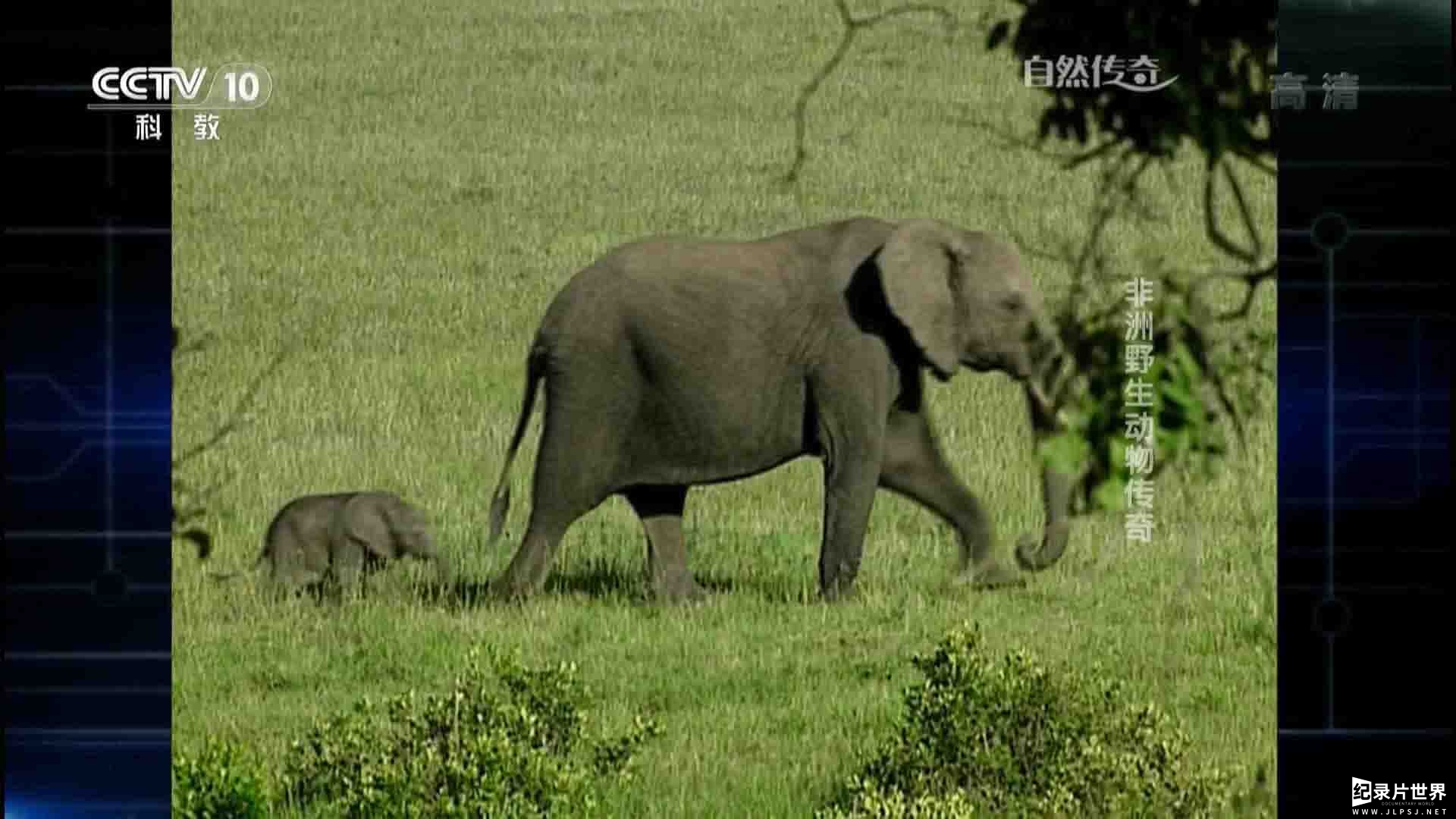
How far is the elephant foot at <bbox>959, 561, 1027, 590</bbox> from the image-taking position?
42.8 feet

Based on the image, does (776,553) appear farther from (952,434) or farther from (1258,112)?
(1258,112)

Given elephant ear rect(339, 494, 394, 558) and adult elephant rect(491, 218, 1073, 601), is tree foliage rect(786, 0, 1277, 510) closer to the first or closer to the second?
adult elephant rect(491, 218, 1073, 601)

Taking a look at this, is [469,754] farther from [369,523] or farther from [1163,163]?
[1163,163]

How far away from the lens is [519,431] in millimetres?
13195

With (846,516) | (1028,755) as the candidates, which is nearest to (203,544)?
(846,516)

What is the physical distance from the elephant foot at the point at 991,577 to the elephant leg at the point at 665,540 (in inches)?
43.0

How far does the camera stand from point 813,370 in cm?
1306

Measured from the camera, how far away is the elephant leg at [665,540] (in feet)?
42.8

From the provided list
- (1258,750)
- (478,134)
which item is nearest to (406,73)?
(478,134)

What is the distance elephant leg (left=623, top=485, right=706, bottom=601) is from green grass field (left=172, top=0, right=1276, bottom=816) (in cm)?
9

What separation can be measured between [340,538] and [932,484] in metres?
2.41

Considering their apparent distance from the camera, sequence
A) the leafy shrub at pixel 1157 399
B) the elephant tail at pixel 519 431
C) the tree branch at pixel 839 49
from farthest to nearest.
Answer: the elephant tail at pixel 519 431 < the tree branch at pixel 839 49 < the leafy shrub at pixel 1157 399

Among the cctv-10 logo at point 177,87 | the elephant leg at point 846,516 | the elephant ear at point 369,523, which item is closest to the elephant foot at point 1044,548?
the elephant leg at point 846,516

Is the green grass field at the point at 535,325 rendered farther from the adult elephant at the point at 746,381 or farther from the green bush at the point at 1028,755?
the green bush at the point at 1028,755
